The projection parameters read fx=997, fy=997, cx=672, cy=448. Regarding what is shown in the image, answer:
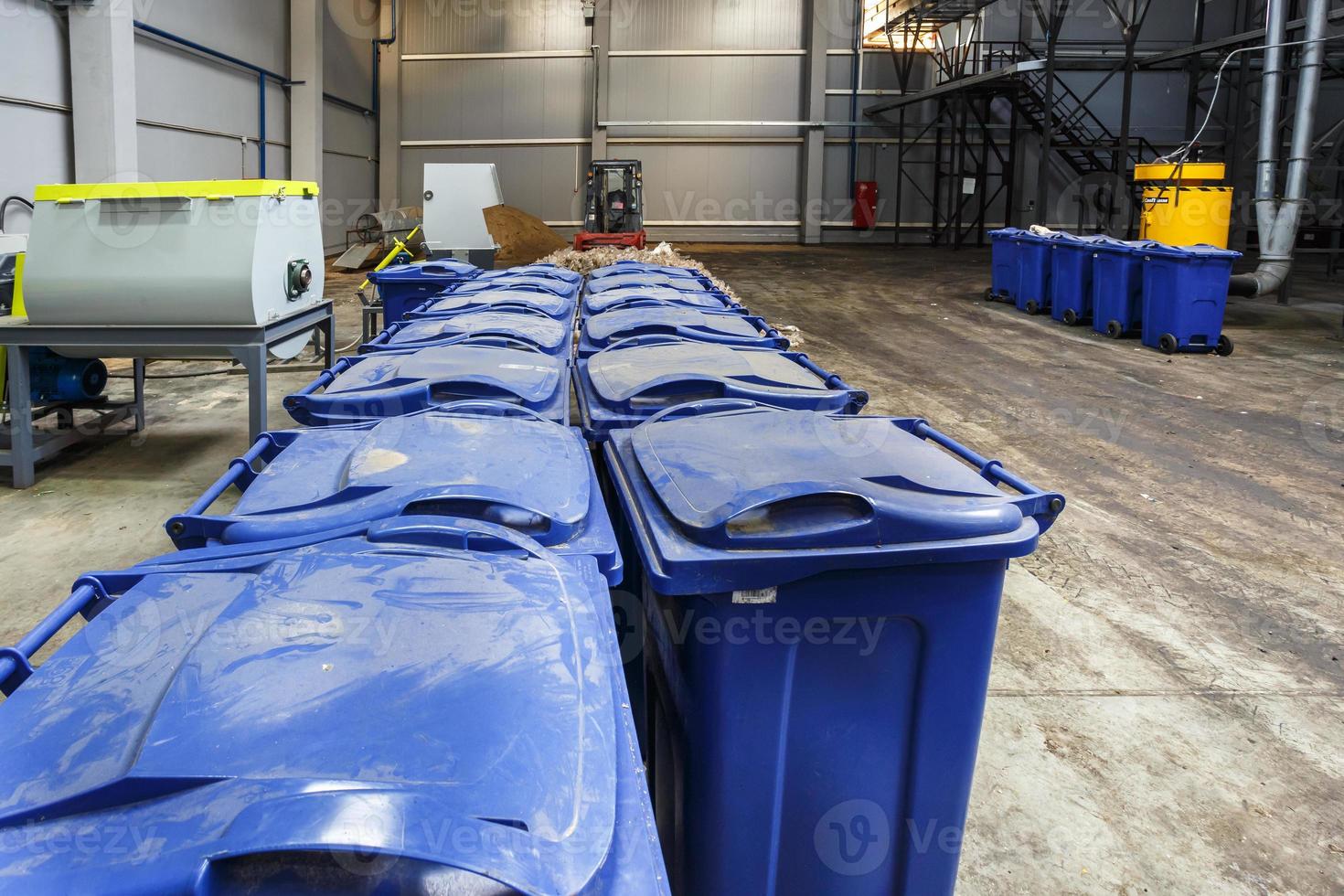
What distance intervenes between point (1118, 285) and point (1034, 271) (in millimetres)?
1942

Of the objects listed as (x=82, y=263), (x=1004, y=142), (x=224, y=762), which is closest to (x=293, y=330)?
(x=82, y=263)

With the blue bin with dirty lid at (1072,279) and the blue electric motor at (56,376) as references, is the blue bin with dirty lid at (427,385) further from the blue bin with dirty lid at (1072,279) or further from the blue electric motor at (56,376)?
the blue bin with dirty lid at (1072,279)

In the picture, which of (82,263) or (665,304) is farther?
(82,263)

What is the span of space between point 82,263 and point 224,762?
5153 mm

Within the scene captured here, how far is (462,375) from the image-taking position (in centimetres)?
281

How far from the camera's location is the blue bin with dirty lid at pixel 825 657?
69.0 inches

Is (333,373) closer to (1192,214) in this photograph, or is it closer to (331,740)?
(331,740)

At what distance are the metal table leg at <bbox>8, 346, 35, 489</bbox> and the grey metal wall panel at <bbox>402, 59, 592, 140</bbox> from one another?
59.9 feet

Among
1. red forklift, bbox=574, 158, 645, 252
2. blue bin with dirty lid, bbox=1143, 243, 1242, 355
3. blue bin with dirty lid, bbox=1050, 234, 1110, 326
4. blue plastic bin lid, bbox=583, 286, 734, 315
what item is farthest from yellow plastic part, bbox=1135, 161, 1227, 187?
blue plastic bin lid, bbox=583, 286, 734, 315

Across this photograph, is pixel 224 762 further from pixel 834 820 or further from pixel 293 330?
pixel 293 330

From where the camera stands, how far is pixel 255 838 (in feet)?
3.00

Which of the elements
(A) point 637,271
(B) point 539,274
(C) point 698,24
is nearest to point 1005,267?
(A) point 637,271

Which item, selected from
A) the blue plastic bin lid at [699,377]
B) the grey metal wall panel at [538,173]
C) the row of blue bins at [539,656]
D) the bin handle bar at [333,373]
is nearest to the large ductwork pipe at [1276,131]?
the blue plastic bin lid at [699,377]

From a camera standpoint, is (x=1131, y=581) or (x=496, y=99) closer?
(x=1131, y=581)
